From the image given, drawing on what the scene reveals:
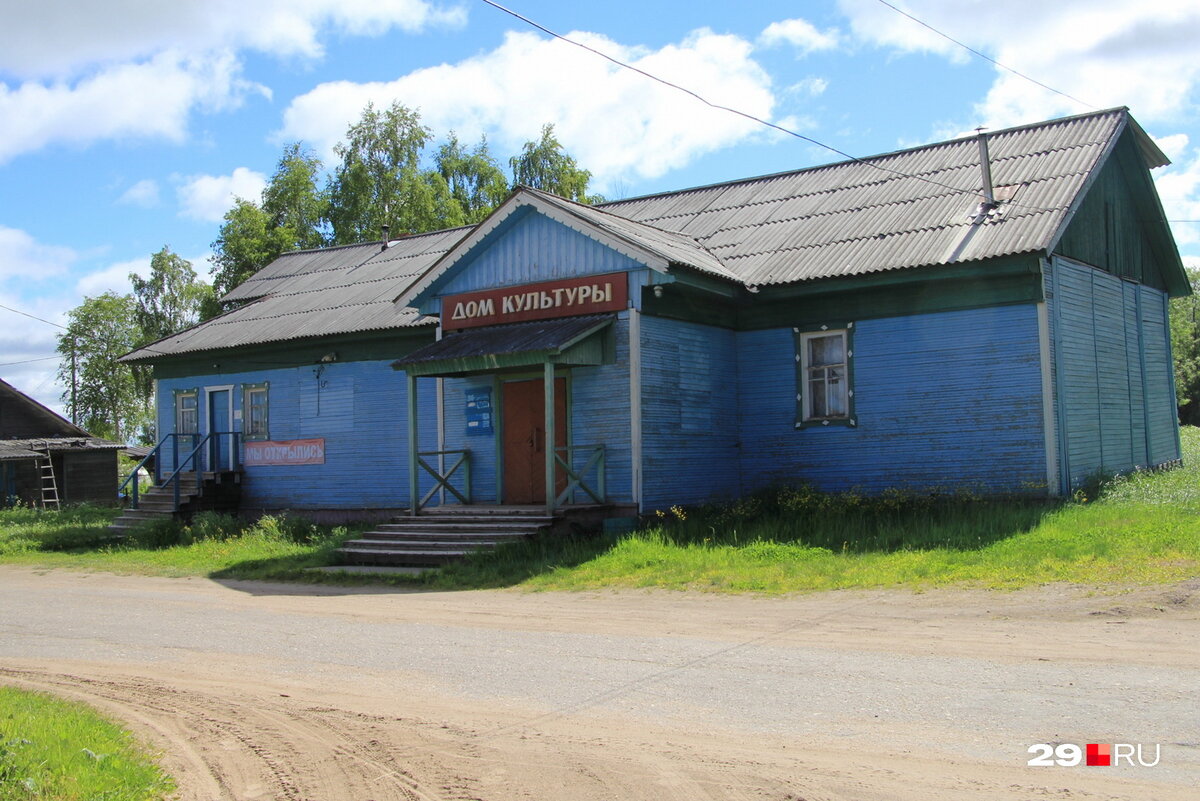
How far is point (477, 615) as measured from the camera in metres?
11.2

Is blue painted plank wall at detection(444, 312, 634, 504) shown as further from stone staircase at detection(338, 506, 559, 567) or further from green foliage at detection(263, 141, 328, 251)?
green foliage at detection(263, 141, 328, 251)

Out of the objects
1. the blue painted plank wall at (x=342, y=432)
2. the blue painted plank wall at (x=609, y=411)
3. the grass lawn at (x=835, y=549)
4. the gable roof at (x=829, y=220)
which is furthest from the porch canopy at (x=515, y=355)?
the blue painted plank wall at (x=342, y=432)

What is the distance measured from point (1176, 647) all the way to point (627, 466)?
30.8 feet

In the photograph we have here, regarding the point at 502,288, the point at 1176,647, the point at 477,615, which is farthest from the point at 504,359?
the point at 1176,647

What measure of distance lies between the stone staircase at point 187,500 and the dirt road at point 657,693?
10.5m

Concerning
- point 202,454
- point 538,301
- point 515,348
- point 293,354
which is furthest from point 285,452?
point 515,348

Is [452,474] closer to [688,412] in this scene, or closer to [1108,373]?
[688,412]

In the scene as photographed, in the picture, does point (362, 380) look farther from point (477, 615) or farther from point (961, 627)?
point (961, 627)

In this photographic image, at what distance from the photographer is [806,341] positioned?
17.4 m

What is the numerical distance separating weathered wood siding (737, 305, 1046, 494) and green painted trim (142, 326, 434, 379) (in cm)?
670

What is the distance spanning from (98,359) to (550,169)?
35.0 meters

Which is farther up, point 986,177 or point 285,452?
point 986,177

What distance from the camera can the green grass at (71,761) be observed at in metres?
5.30

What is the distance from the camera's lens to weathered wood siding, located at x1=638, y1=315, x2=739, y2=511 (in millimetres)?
16359
